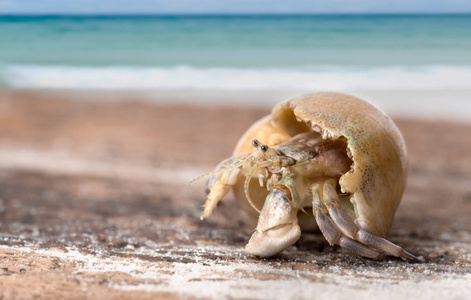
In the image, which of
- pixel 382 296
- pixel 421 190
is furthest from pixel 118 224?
pixel 421 190

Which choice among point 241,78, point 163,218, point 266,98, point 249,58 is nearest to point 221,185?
point 163,218

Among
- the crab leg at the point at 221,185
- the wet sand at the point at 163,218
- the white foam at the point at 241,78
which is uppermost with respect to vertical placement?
the white foam at the point at 241,78

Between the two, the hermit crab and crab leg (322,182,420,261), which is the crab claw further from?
crab leg (322,182,420,261)

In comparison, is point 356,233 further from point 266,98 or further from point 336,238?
point 266,98

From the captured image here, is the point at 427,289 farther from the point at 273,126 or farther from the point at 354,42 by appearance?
the point at 354,42

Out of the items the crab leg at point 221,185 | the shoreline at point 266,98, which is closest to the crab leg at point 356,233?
the crab leg at point 221,185

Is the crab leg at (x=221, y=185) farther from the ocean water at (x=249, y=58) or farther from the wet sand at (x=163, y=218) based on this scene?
the ocean water at (x=249, y=58)

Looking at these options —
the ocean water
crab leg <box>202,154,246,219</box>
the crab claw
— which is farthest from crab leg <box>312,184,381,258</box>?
the ocean water
